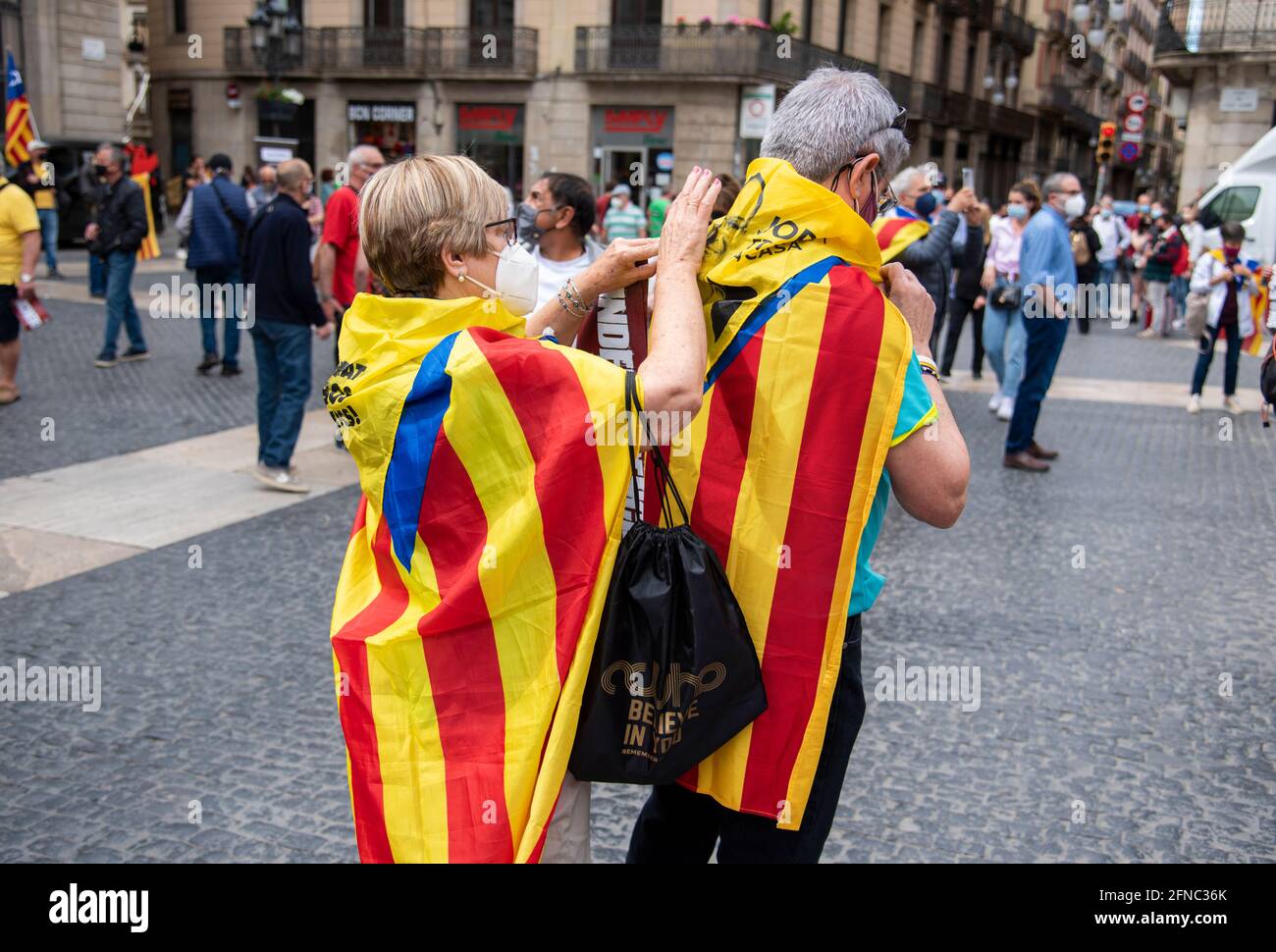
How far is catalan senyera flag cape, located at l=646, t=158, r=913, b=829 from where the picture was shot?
5.85 ft

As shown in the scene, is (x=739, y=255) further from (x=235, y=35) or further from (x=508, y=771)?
(x=235, y=35)

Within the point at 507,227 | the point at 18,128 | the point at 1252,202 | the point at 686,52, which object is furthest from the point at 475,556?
the point at 686,52

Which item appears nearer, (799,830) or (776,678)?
(776,678)

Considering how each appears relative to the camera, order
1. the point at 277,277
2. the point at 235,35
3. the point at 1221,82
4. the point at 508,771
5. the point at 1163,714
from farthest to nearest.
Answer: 1. the point at 235,35
2. the point at 1221,82
3. the point at 277,277
4. the point at 1163,714
5. the point at 508,771

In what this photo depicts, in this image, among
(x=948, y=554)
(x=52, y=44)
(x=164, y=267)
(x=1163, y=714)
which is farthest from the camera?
(x=52, y=44)

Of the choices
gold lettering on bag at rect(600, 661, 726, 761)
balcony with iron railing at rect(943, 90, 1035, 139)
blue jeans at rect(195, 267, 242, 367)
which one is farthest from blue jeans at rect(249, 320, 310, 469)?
balcony with iron railing at rect(943, 90, 1035, 139)

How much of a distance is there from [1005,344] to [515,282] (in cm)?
803

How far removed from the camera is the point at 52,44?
22.7m

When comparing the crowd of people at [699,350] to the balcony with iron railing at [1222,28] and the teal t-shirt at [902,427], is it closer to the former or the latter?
the teal t-shirt at [902,427]

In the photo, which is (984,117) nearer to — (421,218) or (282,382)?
(282,382)

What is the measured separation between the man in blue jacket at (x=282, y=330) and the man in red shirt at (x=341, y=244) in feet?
1.69

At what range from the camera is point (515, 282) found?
1981 mm
